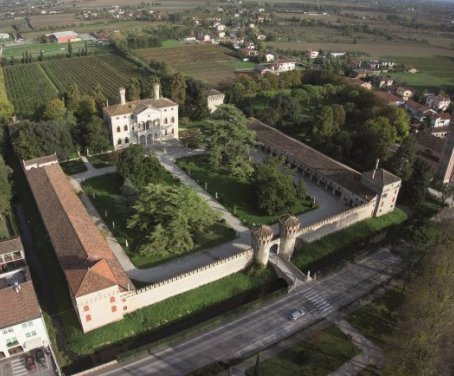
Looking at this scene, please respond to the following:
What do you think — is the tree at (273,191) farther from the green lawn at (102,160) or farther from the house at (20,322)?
the house at (20,322)

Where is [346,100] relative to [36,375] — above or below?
above

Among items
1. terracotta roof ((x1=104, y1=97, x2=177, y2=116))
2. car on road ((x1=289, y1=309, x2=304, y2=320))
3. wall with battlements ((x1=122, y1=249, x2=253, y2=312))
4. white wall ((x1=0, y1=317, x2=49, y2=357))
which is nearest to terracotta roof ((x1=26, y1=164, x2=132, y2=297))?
wall with battlements ((x1=122, y1=249, x2=253, y2=312))

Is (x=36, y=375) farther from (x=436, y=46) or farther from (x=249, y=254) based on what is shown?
(x=436, y=46)

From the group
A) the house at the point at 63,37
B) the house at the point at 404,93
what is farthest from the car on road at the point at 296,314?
the house at the point at 63,37

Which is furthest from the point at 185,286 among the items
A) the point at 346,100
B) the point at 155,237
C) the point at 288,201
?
the point at 346,100

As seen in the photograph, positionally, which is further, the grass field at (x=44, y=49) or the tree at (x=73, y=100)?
the grass field at (x=44, y=49)
